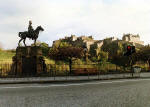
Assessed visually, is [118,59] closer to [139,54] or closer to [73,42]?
[139,54]

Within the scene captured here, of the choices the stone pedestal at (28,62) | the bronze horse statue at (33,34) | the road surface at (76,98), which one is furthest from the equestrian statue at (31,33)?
the road surface at (76,98)

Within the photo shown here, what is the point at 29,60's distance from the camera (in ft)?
58.0

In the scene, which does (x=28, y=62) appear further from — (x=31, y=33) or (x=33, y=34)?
(x=31, y=33)

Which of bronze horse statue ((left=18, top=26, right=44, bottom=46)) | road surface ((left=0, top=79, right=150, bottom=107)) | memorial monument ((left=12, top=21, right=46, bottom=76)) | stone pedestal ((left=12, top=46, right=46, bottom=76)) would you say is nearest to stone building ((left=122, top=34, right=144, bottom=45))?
bronze horse statue ((left=18, top=26, right=44, bottom=46))

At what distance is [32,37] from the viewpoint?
60.5 ft

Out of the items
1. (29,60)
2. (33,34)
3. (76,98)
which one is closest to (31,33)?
(33,34)

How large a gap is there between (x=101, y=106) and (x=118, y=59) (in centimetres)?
3742

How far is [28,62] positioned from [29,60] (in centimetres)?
29

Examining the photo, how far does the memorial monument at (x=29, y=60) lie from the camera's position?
56.7 feet

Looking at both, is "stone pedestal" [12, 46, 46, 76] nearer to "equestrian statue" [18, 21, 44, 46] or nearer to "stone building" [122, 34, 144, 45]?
"equestrian statue" [18, 21, 44, 46]

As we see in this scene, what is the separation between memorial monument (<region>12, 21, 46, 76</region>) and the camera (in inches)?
681

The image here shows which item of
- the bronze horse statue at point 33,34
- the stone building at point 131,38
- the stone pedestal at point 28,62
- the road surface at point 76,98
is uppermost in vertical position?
the stone building at point 131,38

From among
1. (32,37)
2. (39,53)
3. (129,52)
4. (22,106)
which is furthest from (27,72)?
(22,106)

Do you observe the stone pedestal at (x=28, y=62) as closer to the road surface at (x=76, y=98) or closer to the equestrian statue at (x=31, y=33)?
the equestrian statue at (x=31, y=33)
